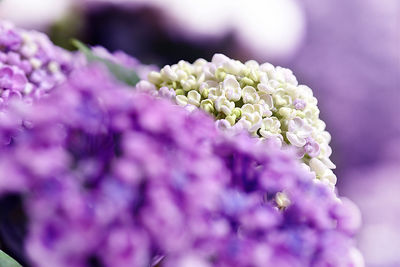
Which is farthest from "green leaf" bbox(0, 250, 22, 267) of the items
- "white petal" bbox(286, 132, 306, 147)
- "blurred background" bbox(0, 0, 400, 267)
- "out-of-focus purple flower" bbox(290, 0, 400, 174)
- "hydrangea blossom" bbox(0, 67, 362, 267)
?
"out-of-focus purple flower" bbox(290, 0, 400, 174)


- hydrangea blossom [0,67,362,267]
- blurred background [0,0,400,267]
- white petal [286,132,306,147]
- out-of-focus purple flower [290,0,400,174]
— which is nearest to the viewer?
hydrangea blossom [0,67,362,267]

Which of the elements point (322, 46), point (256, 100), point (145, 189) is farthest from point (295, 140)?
point (322, 46)

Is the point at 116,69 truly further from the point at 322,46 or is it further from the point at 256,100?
the point at 322,46

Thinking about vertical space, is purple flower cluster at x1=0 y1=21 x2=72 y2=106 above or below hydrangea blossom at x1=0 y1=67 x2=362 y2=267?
above

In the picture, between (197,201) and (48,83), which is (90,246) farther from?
(48,83)

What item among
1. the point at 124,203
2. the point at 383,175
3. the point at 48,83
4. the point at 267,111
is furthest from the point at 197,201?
the point at 383,175

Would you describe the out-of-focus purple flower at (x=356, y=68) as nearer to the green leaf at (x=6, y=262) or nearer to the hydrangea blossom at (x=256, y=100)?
the hydrangea blossom at (x=256, y=100)

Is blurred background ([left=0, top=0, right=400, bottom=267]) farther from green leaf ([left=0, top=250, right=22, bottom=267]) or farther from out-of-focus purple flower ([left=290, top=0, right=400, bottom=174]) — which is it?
green leaf ([left=0, top=250, right=22, bottom=267])

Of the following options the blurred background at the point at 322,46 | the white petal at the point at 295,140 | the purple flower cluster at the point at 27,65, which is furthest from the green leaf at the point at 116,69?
the blurred background at the point at 322,46
